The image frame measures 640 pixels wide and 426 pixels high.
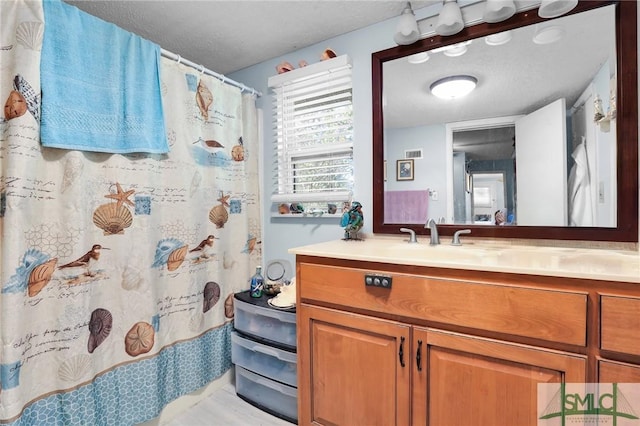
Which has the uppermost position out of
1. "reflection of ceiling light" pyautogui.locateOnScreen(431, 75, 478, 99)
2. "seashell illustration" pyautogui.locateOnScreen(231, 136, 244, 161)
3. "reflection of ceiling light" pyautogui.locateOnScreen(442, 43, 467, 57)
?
"reflection of ceiling light" pyautogui.locateOnScreen(442, 43, 467, 57)

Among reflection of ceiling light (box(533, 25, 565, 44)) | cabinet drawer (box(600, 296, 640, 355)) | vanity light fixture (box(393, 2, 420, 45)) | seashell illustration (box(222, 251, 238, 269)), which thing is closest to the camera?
cabinet drawer (box(600, 296, 640, 355))

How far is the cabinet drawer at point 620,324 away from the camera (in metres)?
0.83

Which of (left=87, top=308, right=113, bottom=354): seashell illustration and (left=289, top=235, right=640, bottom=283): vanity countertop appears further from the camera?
(left=87, top=308, right=113, bottom=354): seashell illustration

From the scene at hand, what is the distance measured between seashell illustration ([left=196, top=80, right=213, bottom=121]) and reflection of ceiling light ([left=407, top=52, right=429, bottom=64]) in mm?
1202

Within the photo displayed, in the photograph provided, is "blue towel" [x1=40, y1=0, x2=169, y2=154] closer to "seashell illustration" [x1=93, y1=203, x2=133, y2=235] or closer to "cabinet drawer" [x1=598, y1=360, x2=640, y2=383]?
"seashell illustration" [x1=93, y1=203, x2=133, y2=235]

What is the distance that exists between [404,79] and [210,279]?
1.65m

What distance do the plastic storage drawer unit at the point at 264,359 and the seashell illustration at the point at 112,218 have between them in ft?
3.02

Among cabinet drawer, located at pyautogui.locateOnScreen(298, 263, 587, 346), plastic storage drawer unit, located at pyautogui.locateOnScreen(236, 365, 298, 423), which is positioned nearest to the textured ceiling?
cabinet drawer, located at pyautogui.locateOnScreen(298, 263, 587, 346)

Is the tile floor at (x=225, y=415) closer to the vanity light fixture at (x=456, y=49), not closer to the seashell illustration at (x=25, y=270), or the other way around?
the seashell illustration at (x=25, y=270)

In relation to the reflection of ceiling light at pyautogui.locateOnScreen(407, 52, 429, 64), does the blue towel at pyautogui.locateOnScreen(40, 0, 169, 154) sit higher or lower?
lower

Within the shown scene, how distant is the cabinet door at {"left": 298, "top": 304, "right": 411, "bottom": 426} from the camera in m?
1.17

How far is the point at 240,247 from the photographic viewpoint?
6.79 ft

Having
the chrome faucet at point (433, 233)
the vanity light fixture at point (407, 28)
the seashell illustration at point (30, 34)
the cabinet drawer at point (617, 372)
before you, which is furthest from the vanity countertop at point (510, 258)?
the seashell illustration at point (30, 34)

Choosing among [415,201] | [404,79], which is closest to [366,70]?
[404,79]
